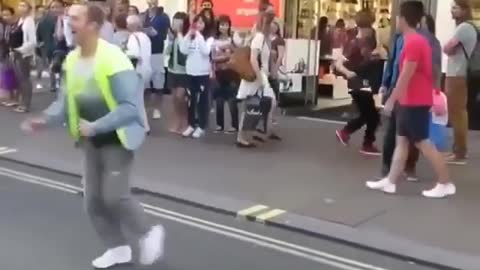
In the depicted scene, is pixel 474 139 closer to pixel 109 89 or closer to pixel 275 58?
pixel 275 58

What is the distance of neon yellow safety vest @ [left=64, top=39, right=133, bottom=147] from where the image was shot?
Answer: 5227 millimetres

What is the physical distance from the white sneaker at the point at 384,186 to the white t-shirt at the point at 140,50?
3.57 metres

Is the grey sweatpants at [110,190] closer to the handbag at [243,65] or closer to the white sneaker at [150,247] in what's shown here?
the white sneaker at [150,247]

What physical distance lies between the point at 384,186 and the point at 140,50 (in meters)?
3.98

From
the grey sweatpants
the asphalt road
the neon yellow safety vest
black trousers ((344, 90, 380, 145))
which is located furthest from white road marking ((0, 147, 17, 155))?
the neon yellow safety vest

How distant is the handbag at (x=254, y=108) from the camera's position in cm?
1045

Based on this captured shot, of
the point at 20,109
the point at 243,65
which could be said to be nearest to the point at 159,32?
the point at 20,109

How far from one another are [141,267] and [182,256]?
0.42 m

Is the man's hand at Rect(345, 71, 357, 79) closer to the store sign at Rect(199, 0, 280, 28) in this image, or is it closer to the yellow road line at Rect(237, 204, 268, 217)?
the yellow road line at Rect(237, 204, 268, 217)

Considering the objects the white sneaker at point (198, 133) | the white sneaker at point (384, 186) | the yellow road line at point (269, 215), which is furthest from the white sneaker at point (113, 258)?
the white sneaker at point (198, 133)

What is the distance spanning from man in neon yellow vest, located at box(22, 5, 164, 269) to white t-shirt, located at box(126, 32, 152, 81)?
16.2 feet

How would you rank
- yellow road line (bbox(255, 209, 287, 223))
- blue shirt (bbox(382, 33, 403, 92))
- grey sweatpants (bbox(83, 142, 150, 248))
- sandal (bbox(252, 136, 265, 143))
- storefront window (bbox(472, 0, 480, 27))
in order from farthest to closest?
storefront window (bbox(472, 0, 480, 27)), sandal (bbox(252, 136, 265, 143)), blue shirt (bbox(382, 33, 403, 92)), yellow road line (bbox(255, 209, 287, 223)), grey sweatpants (bbox(83, 142, 150, 248))

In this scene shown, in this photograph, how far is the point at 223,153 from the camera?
33.3ft

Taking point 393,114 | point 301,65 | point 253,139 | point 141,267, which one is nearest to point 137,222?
point 141,267
